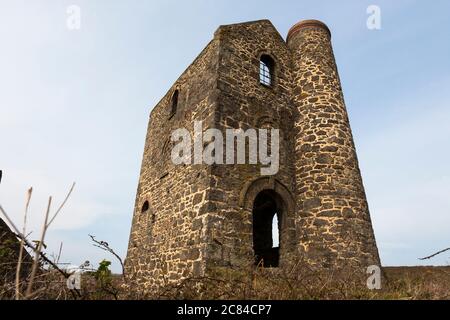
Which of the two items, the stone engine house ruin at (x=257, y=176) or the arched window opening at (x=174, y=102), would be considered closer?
the stone engine house ruin at (x=257, y=176)

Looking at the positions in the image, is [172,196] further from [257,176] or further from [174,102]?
[174,102]

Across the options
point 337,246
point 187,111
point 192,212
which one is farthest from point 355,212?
point 187,111

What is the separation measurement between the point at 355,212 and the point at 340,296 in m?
4.73

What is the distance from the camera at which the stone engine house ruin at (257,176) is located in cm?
753

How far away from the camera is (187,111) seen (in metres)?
10.2

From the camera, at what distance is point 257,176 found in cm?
841

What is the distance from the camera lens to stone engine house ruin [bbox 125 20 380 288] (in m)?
Answer: 7.53

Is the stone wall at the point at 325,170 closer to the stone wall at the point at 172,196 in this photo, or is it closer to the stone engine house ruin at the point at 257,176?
the stone engine house ruin at the point at 257,176

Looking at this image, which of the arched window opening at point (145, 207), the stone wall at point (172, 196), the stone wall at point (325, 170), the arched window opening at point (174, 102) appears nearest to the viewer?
the stone wall at point (172, 196)

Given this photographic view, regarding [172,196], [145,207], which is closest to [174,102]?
[145,207]

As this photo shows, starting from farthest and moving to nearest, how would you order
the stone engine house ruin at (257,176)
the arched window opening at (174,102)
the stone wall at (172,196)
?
1. the arched window opening at (174,102)
2. the stone wall at (172,196)
3. the stone engine house ruin at (257,176)

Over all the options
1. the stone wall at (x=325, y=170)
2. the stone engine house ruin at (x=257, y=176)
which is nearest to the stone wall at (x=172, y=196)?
the stone engine house ruin at (x=257, y=176)

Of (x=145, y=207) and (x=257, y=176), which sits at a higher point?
(x=257, y=176)

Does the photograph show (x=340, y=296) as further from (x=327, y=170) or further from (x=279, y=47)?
(x=279, y=47)
